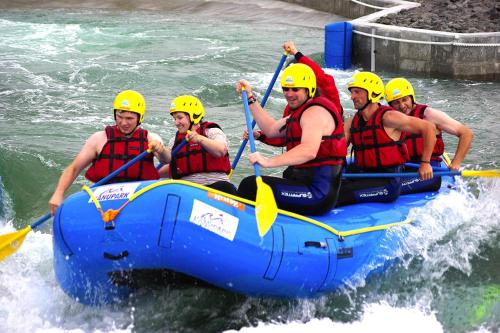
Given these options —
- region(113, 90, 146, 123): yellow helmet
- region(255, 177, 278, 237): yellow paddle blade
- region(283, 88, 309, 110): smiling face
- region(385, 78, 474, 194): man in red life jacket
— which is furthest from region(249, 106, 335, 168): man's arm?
region(385, 78, 474, 194): man in red life jacket

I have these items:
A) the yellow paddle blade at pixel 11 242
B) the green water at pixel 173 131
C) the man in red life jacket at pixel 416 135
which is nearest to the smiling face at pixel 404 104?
the man in red life jacket at pixel 416 135

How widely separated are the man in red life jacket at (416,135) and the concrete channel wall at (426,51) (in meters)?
6.59

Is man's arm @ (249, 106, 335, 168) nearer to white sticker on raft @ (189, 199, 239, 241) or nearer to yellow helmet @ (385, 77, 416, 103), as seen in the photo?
white sticker on raft @ (189, 199, 239, 241)

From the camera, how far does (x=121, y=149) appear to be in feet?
18.0

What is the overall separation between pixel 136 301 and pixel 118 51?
11099mm

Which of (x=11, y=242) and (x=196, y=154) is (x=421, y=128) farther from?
(x=11, y=242)

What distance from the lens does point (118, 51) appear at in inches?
622

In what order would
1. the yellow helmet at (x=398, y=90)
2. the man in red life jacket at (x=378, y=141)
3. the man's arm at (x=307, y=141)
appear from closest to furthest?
the man's arm at (x=307, y=141) < the man in red life jacket at (x=378, y=141) < the yellow helmet at (x=398, y=90)

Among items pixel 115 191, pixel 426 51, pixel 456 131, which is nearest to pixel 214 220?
pixel 115 191

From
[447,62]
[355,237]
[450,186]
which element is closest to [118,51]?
[447,62]

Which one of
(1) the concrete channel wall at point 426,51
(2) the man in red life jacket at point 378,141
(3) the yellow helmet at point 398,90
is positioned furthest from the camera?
(1) the concrete channel wall at point 426,51

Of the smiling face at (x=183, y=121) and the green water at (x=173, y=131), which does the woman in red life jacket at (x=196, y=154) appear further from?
the green water at (x=173, y=131)

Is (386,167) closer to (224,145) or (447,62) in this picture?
(224,145)

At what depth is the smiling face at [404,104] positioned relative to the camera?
644cm
